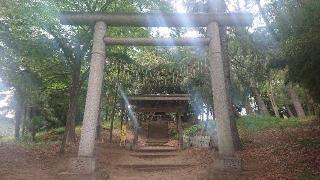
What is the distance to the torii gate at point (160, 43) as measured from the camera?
9.02 meters

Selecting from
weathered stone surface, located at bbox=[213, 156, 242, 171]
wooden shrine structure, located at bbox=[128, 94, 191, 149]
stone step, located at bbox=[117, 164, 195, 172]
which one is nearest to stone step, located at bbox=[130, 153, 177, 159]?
wooden shrine structure, located at bbox=[128, 94, 191, 149]

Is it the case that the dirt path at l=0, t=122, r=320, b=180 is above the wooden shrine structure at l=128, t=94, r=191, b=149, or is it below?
below

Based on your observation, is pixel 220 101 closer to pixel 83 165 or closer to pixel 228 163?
pixel 228 163

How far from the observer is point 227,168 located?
888 centimetres

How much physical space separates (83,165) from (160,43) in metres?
4.25

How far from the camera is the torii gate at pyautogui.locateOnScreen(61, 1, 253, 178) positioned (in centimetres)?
902

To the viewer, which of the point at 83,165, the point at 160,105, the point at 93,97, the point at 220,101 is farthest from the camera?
the point at 160,105

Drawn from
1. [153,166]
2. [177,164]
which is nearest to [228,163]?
[177,164]

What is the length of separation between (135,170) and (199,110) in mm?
18939

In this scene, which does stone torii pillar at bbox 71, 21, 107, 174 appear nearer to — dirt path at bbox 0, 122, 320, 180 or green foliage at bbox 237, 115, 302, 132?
dirt path at bbox 0, 122, 320, 180

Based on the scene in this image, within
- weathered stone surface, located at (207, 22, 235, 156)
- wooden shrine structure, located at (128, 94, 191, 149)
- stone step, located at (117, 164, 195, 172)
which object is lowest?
stone step, located at (117, 164, 195, 172)

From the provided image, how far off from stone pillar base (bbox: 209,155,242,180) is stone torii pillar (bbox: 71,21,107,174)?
3419 millimetres

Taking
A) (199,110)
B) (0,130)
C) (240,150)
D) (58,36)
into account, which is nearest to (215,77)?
(240,150)

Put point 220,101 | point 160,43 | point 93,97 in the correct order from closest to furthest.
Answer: point 220,101, point 93,97, point 160,43
